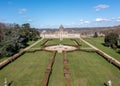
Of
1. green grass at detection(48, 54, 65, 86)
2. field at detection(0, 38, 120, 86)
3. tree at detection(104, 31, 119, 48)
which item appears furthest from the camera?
tree at detection(104, 31, 119, 48)

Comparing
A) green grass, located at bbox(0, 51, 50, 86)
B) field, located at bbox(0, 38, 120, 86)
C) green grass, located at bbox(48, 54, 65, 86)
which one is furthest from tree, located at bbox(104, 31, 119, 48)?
green grass, located at bbox(0, 51, 50, 86)

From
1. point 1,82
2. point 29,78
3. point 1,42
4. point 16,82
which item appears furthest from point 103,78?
point 1,42

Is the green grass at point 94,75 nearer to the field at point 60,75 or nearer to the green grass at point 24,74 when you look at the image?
the field at point 60,75

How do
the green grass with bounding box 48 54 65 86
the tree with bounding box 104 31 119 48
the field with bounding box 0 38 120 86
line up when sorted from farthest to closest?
the tree with bounding box 104 31 119 48
the field with bounding box 0 38 120 86
the green grass with bounding box 48 54 65 86

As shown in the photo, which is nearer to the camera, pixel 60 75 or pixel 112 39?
pixel 60 75

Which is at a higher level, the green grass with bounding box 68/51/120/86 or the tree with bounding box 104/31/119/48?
the tree with bounding box 104/31/119/48

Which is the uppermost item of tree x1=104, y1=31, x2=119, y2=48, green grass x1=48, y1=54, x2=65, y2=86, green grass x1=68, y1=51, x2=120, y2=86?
tree x1=104, y1=31, x2=119, y2=48

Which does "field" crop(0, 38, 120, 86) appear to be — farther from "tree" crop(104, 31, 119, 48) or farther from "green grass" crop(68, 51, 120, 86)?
"tree" crop(104, 31, 119, 48)

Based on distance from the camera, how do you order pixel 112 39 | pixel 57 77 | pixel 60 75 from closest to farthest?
pixel 57 77, pixel 60 75, pixel 112 39

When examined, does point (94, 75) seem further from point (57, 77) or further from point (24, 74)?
point (24, 74)

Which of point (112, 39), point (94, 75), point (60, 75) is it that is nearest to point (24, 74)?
point (60, 75)

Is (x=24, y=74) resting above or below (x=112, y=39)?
below

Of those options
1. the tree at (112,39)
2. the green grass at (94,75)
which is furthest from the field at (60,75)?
the tree at (112,39)
